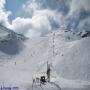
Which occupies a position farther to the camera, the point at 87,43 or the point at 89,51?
the point at 87,43

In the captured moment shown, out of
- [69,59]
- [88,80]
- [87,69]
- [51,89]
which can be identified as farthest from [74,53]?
[51,89]

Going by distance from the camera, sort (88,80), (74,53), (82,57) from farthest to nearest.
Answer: (74,53)
(82,57)
(88,80)

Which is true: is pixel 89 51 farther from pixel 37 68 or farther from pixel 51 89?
pixel 51 89

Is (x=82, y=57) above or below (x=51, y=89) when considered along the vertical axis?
above

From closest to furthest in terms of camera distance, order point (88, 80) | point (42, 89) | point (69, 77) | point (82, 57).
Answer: point (42, 89)
point (88, 80)
point (69, 77)
point (82, 57)

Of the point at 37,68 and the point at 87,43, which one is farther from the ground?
the point at 87,43

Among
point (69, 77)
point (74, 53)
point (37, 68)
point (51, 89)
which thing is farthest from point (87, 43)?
point (51, 89)

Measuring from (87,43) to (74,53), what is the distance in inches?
585

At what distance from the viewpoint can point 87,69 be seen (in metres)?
150

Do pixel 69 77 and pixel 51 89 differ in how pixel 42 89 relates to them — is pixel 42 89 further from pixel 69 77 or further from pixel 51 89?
pixel 69 77

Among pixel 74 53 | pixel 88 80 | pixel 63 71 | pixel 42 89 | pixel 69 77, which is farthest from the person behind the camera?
pixel 74 53

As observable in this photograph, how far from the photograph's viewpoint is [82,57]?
171 metres

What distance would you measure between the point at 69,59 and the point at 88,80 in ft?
142

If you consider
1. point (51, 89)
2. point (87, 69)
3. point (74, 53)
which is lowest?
point (51, 89)
